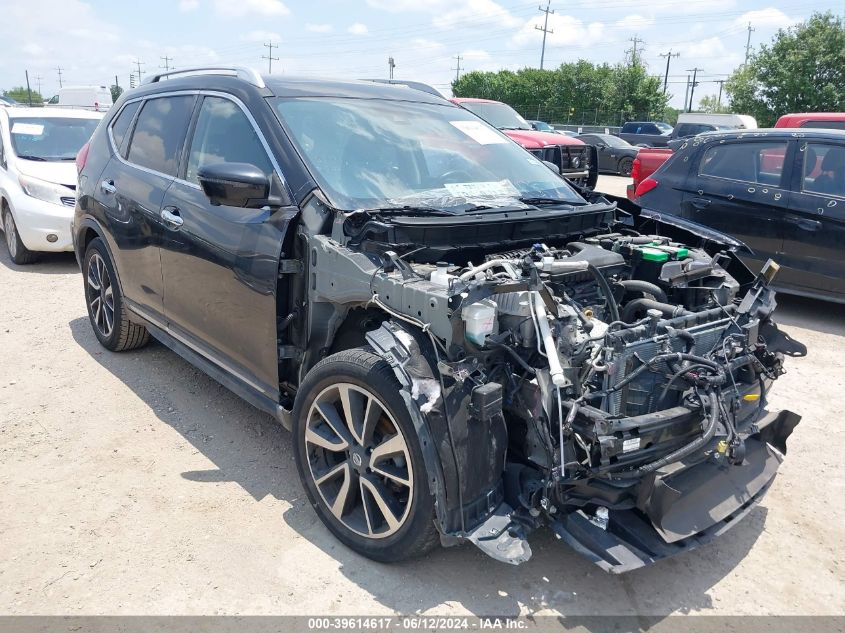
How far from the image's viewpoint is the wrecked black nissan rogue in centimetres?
252

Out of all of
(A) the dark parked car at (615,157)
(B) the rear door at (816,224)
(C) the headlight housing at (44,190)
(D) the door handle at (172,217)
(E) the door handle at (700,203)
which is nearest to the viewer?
(D) the door handle at (172,217)

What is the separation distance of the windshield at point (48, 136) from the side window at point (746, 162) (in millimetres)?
7728

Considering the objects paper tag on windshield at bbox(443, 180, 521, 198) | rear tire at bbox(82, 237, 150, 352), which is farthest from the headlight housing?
paper tag on windshield at bbox(443, 180, 521, 198)

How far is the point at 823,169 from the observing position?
6.33 m

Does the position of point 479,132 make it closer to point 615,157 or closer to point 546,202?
point 546,202

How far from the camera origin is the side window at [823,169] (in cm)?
624

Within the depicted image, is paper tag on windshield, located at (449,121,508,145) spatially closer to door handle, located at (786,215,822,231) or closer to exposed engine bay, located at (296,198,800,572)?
exposed engine bay, located at (296,198,800,572)

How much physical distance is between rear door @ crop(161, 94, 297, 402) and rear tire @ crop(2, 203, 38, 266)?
5.04m

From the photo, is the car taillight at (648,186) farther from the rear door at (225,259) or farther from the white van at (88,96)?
the white van at (88,96)

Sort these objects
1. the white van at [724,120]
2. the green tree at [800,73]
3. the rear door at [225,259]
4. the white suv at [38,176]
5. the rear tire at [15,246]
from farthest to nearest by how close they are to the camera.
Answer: the green tree at [800,73]
the white van at [724,120]
the rear tire at [15,246]
the white suv at [38,176]
the rear door at [225,259]

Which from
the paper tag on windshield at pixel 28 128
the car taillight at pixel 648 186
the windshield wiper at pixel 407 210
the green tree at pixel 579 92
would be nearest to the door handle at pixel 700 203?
the car taillight at pixel 648 186

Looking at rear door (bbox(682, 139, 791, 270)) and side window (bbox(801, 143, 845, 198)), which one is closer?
side window (bbox(801, 143, 845, 198))

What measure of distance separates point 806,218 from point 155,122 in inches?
225

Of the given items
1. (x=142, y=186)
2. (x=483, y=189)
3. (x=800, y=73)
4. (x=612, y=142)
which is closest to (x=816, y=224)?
(x=483, y=189)
